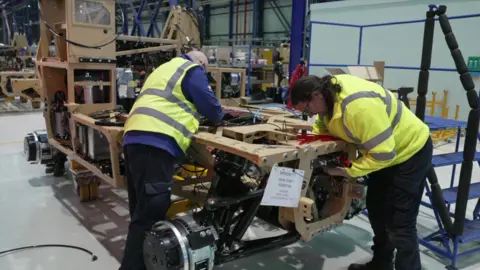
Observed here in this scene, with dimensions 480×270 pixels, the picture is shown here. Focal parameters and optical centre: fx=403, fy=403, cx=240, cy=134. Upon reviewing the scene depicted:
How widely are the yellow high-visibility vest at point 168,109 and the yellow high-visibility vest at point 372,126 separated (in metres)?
0.84

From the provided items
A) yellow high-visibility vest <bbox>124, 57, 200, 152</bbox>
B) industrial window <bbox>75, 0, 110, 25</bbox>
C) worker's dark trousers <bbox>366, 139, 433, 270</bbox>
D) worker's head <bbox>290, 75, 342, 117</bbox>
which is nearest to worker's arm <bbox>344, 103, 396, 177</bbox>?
worker's head <bbox>290, 75, 342, 117</bbox>

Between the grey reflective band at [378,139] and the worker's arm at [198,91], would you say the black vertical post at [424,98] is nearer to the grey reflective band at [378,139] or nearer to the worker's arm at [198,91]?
the grey reflective band at [378,139]

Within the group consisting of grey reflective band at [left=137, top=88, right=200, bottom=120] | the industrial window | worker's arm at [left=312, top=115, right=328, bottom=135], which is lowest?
worker's arm at [left=312, top=115, right=328, bottom=135]

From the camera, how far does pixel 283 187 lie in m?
2.06

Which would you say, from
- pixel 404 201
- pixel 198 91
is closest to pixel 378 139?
pixel 404 201

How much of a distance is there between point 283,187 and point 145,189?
2.76 feet

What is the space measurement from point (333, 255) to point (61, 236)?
2248 millimetres

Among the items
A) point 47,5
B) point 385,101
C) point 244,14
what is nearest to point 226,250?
point 385,101

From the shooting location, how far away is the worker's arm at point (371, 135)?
2135mm

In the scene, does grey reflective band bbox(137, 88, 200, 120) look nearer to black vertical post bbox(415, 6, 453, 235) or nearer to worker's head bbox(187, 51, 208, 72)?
worker's head bbox(187, 51, 208, 72)

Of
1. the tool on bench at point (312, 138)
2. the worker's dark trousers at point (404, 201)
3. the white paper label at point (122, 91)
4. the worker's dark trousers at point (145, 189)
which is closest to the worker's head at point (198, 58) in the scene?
the worker's dark trousers at point (145, 189)

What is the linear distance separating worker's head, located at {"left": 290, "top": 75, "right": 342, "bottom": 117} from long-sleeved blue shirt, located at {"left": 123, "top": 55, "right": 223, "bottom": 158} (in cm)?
52

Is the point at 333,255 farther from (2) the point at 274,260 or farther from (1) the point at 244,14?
(1) the point at 244,14

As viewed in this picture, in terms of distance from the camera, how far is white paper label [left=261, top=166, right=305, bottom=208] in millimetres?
2004
